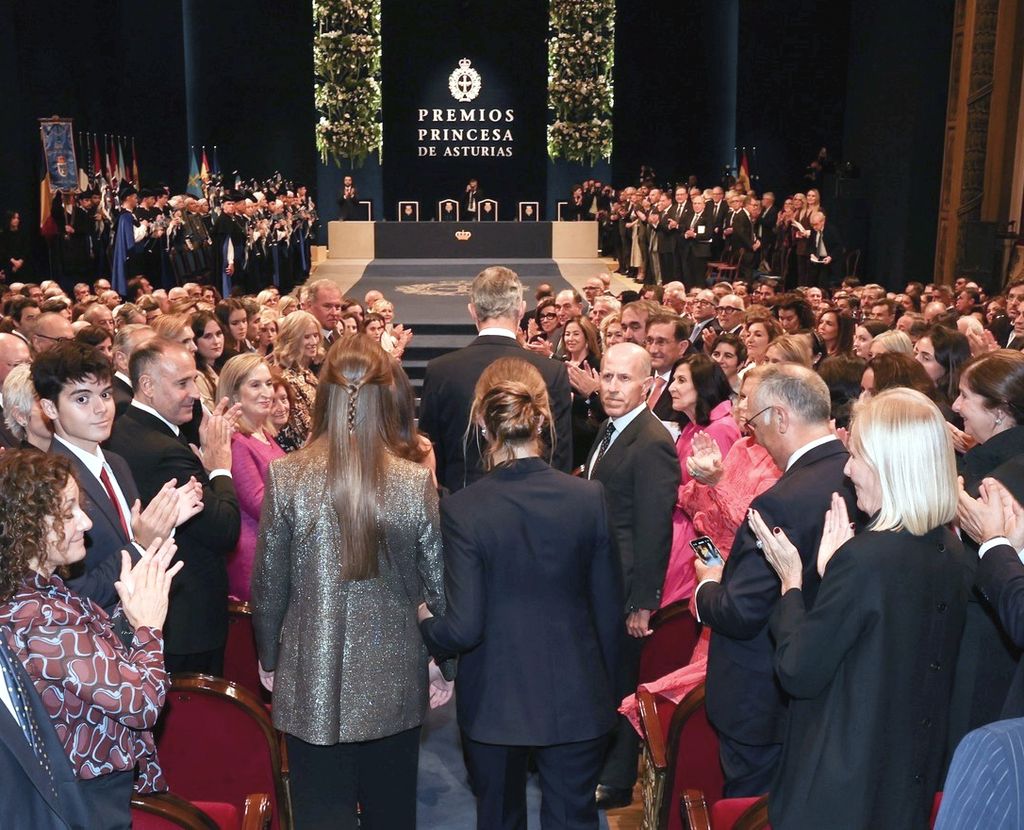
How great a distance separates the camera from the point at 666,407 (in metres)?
5.02

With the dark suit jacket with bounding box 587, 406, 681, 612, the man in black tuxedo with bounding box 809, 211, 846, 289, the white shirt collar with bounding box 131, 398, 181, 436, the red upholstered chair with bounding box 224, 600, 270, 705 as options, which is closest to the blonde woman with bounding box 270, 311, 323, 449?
the red upholstered chair with bounding box 224, 600, 270, 705

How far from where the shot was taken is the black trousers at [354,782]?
2.91 meters

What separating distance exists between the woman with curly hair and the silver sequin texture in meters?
A: 0.50

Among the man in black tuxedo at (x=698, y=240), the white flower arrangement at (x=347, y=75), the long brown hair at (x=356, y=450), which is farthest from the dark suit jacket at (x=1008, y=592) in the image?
the white flower arrangement at (x=347, y=75)

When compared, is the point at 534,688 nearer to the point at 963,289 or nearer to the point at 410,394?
the point at 410,394

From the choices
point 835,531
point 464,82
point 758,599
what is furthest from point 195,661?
point 464,82

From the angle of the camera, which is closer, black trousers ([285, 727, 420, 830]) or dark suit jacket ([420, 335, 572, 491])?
black trousers ([285, 727, 420, 830])

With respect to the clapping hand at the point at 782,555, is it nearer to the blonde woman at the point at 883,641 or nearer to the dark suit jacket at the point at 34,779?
the blonde woman at the point at 883,641

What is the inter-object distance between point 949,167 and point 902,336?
391 inches

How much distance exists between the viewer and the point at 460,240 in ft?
65.8

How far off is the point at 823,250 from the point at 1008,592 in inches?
466

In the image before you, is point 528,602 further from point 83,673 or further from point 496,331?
point 496,331

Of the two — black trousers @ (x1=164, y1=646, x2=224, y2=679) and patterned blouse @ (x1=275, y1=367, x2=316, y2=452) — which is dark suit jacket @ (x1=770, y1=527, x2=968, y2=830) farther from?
patterned blouse @ (x1=275, y1=367, x2=316, y2=452)

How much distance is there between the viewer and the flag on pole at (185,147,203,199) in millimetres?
21344
